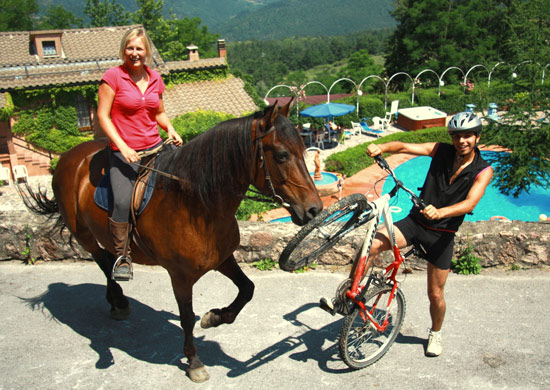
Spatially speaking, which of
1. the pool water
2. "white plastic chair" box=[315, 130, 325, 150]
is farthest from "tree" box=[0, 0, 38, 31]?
the pool water

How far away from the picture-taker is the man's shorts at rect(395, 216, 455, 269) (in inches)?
185

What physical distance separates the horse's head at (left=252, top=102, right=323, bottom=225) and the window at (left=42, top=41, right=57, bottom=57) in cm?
2696

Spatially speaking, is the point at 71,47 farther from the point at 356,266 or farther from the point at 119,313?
the point at 356,266

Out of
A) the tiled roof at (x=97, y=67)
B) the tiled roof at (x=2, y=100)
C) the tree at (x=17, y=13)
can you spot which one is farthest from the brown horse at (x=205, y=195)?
the tree at (x=17, y=13)

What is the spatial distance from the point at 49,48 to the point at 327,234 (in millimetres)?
27350

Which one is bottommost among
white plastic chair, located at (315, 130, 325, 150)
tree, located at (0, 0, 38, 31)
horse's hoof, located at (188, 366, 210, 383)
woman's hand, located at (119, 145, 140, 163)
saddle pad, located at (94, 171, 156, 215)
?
white plastic chair, located at (315, 130, 325, 150)

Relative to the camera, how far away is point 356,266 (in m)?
4.51

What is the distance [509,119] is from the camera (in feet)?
54.5

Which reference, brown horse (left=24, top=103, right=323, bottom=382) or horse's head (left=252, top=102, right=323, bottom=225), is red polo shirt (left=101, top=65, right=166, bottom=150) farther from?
horse's head (left=252, top=102, right=323, bottom=225)

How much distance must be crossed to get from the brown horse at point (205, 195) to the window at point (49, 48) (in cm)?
2435

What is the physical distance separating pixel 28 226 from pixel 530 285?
767 cm

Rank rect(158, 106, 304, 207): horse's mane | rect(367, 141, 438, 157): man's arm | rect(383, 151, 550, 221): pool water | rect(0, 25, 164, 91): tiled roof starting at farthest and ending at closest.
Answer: rect(0, 25, 164, 91): tiled roof
rect(383, 151, 550, 221): pool water
rect(367, 141, 438, 157): man's arm
rect(158, 106, 304, 207): horse's mane

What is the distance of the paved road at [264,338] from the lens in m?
4.71

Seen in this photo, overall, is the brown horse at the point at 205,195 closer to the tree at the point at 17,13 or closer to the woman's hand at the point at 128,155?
the woman's hand at the point at 128,155
